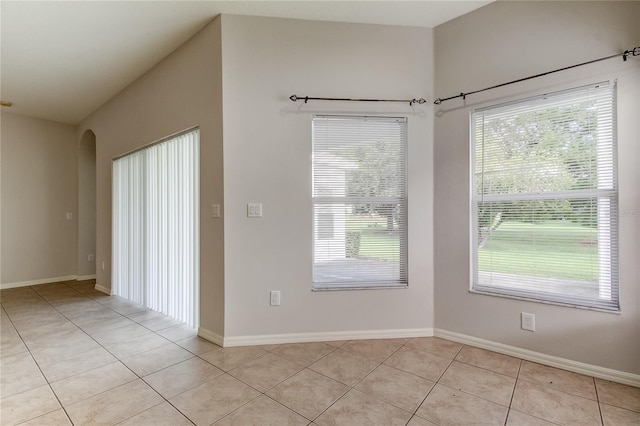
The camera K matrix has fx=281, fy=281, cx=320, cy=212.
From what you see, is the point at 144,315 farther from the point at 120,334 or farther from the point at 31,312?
the point at 31,312

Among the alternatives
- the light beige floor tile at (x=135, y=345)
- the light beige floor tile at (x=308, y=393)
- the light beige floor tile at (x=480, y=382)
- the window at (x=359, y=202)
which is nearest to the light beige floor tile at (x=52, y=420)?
the light beige floor tile at (x=135, y=345)

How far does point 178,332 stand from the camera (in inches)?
106

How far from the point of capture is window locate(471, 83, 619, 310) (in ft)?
6.33

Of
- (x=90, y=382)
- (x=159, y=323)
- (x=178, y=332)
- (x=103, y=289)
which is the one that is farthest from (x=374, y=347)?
(x=103, y=289)

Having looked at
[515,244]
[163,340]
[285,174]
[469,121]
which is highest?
[469,121]

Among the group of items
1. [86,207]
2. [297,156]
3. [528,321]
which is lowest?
[528,321]

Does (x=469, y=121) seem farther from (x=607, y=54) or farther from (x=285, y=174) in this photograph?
(x=285, y=174)

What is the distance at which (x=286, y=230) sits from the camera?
245 cm

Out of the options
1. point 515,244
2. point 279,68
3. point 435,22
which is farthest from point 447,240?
point 279,68

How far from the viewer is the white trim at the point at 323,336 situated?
2393 mm

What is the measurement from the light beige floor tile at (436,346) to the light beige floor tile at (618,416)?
33.1 inches

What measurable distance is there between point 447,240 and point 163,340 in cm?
270

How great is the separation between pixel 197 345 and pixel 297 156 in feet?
6.06

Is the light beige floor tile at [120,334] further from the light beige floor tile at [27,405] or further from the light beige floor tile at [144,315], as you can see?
the light beige floor tile at [27,405]
